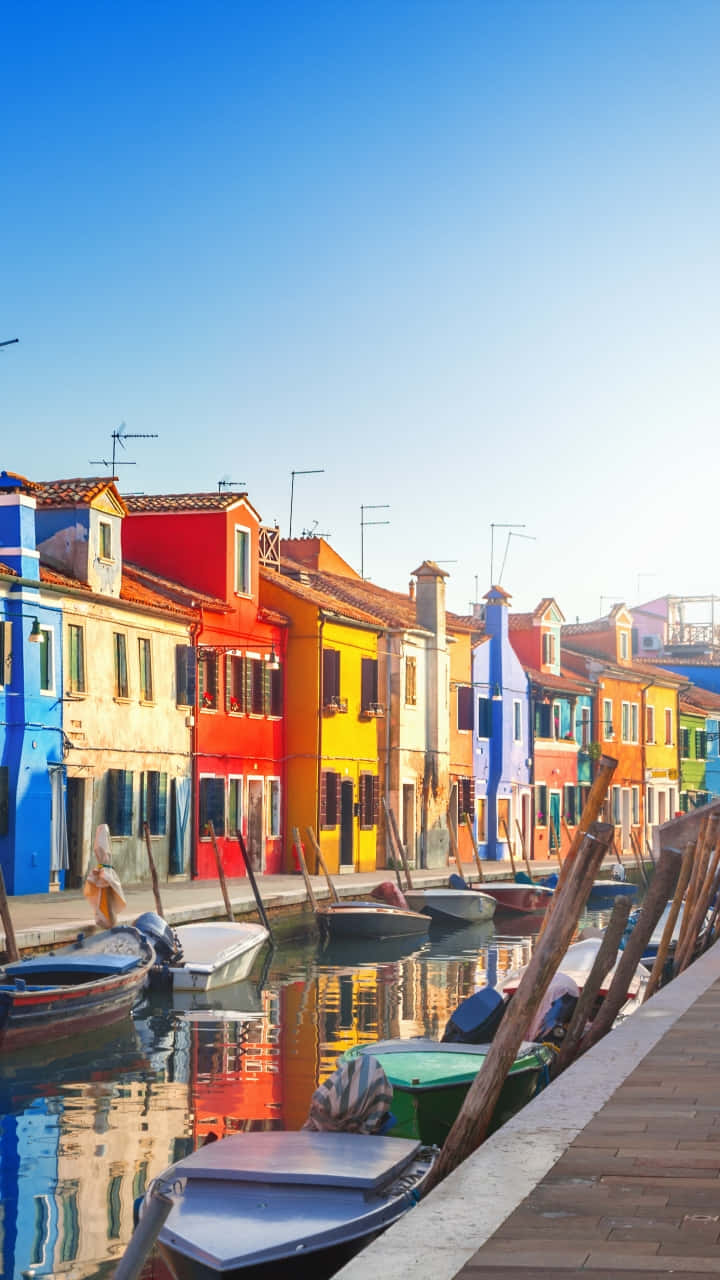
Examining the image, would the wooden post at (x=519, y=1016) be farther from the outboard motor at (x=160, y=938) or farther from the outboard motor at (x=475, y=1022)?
the outboard motor at (x=160, y=938)

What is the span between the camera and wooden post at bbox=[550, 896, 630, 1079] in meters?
12.1

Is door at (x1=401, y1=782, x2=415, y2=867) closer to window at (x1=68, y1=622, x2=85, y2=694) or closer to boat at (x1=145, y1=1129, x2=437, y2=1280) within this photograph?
window at (x1=68, y1=622, x2=85, y2=694)

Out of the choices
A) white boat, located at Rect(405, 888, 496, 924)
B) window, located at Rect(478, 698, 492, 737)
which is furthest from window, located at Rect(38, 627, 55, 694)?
window, located at Rect(478, 698, 492, 737)

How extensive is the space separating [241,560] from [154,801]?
22.7 ft

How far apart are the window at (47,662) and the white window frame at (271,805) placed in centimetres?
1020

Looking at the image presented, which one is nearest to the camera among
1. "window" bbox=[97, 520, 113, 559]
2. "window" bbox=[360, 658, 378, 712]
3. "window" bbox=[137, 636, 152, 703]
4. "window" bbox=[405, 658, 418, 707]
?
"window" bbox=[97, 520, 113, 559]

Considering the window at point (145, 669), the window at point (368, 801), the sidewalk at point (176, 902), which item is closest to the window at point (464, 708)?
the window at point (368, 801)

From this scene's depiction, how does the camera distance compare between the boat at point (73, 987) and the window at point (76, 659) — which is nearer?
the boat at point (73, 987)

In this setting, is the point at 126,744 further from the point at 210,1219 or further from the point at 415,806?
the point at 210,1219

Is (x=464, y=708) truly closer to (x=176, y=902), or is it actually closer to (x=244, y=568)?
(x=244, y=568)

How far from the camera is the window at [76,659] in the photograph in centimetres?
3041

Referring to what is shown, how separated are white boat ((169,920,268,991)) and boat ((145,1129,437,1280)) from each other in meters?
13.8

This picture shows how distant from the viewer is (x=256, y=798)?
126 ft

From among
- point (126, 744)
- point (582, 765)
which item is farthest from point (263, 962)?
point (582, 765)
